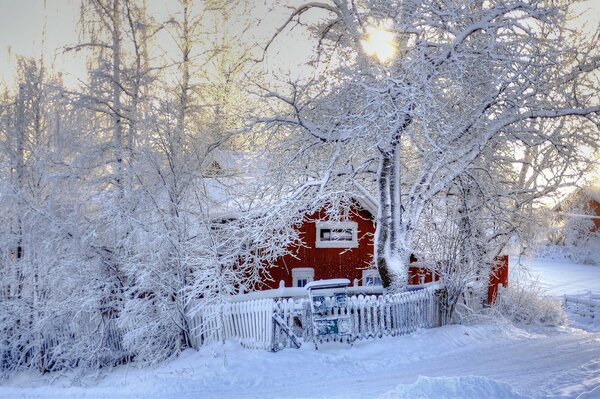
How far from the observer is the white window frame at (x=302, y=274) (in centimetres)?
2139

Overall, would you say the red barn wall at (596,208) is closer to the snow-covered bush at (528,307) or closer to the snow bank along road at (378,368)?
the snow-covered bush at (528,307)

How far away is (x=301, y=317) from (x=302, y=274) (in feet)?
30.1

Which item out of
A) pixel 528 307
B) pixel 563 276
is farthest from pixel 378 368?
pixel 563 276

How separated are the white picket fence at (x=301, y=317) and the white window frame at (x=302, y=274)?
7.03 m

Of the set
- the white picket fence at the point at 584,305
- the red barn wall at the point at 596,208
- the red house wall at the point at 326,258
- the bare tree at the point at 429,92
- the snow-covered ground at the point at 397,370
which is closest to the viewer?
the snow-covered ground at the point at 397,370

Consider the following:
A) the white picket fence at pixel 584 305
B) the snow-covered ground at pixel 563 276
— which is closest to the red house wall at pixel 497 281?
the white picket fence at pixel 584 305

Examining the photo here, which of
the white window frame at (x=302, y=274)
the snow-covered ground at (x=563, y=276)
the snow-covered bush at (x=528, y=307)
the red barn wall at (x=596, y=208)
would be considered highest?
the red barn wall at (x=596, y=208)

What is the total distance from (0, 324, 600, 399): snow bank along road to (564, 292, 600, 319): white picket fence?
11682mm

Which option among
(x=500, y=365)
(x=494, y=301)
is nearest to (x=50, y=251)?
(x=500, y=365)

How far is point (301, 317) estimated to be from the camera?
12.4 meters

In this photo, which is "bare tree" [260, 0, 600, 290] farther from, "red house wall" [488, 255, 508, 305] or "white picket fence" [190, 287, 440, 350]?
"red house wall" [488, 255, 508, 305]

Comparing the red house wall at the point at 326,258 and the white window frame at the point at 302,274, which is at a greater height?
the red house wall at the point at 326,258

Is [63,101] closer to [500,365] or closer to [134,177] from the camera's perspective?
[134,177]

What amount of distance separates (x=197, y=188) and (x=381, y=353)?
7436 millimetres
